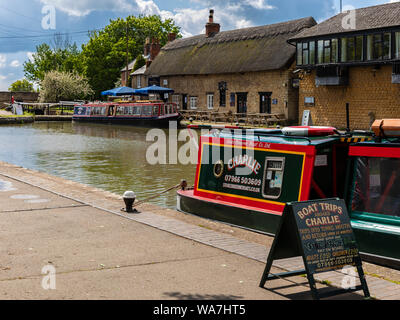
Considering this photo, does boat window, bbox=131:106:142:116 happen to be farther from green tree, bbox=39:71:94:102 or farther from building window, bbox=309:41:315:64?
green tree, bbox=39:71:94:102

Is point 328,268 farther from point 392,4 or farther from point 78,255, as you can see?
point 392,4

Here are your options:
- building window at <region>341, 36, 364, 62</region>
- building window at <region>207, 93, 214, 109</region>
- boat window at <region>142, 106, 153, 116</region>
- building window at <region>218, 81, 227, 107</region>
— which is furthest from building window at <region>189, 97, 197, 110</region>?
building window at <region>341, 36, 364, 62</region>

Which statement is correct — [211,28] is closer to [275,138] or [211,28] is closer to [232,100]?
[232,100]

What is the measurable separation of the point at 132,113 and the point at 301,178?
39.7 m

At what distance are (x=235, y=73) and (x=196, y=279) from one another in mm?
40754

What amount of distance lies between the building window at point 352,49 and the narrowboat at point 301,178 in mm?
26939

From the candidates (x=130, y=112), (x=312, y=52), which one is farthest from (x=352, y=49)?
(x=130, y=112)

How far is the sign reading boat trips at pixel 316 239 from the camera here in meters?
5.18

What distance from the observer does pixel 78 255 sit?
21.9 feet

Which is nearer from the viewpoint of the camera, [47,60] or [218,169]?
[218,169]

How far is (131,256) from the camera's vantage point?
21.9 feet

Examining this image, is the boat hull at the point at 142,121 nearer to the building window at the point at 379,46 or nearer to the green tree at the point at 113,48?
the building window at the point at 379,46

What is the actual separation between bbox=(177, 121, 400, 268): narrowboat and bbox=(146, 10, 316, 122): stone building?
3230 cm
